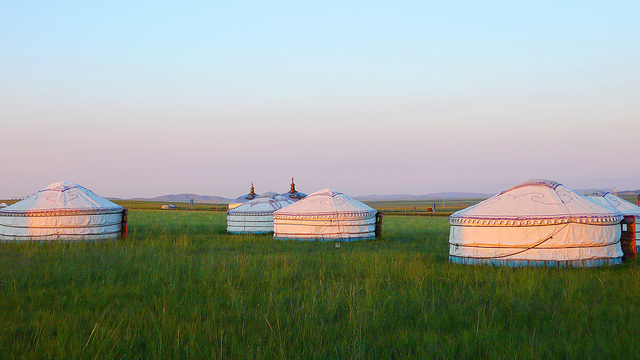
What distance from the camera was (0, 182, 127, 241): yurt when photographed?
11.7 meters

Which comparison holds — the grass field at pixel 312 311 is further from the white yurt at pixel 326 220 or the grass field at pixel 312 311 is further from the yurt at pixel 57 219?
the white yurt at pixel 326 220

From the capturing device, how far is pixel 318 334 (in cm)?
356

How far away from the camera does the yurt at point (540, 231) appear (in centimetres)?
711

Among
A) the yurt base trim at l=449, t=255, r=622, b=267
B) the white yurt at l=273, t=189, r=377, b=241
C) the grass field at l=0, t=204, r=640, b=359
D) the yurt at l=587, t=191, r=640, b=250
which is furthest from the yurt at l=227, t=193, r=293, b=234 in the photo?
the yurt at l=587, t=191, r=640, b=250

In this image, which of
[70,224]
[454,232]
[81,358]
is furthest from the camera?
[70,224]

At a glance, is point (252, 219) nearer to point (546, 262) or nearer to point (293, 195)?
point (293, 195)

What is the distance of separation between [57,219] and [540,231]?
11079mm

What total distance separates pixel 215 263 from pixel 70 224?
6413 mm

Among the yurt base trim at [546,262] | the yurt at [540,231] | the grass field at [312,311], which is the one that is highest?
the yurt at [540,231]

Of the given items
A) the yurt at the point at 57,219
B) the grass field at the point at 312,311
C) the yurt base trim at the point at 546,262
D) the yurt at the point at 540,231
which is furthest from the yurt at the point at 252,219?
the yurt base trim at the point at 546,262

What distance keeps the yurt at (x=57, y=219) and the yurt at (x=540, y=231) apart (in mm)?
9081

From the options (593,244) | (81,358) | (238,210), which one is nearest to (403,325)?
(81,358)

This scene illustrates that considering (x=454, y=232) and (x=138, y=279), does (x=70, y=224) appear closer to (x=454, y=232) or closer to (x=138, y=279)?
(x=138, y=279)

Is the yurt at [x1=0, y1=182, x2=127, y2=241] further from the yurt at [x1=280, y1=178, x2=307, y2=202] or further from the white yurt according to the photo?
the yurt at [x1=280, y1=178, x2=307, y2=202]
